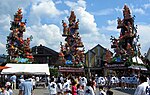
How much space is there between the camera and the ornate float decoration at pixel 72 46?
→ 193 ft

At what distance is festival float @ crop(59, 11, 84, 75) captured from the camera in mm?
58434

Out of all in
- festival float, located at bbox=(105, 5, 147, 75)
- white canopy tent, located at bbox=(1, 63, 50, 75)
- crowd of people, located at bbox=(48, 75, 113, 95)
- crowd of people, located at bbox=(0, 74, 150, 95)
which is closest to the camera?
crowd of people, located at bbox=(0, 74, 150, 95)

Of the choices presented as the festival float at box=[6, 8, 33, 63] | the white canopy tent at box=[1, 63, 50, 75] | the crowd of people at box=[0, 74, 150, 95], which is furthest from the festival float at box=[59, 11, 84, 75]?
the crowd of people at box=[0, 74, 150, 95]

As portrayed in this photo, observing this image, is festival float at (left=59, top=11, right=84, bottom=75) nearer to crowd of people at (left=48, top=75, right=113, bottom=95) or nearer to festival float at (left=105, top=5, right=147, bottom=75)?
festival float at (left=105, top=5, right=147, bottom=75)

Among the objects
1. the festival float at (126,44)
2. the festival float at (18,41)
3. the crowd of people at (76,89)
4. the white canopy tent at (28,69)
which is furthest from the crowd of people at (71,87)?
the festival float at (18,41)

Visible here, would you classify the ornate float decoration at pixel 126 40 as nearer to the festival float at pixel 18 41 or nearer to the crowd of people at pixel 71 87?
the festival float at pixel 18 41

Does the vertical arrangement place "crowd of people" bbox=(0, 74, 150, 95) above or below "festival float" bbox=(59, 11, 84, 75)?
below

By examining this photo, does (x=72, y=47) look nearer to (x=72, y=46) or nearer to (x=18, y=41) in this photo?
(x=72, y=46)

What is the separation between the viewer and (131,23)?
175ft

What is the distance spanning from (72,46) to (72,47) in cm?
19

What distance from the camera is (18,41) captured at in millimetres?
55250

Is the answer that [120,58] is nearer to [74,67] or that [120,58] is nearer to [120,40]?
[120,40]

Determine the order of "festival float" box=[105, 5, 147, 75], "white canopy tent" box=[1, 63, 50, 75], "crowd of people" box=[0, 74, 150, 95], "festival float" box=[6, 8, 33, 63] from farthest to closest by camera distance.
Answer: "festival float" box=[6, 8, 33, 63] < "festival float" box=[105, 5, 147, 75] < "white canopy tent" box=[1, 63, 50, 75] < "crowd of people" box=[0, 74, 150, 95]

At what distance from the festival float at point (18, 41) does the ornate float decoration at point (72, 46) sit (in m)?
6.86
